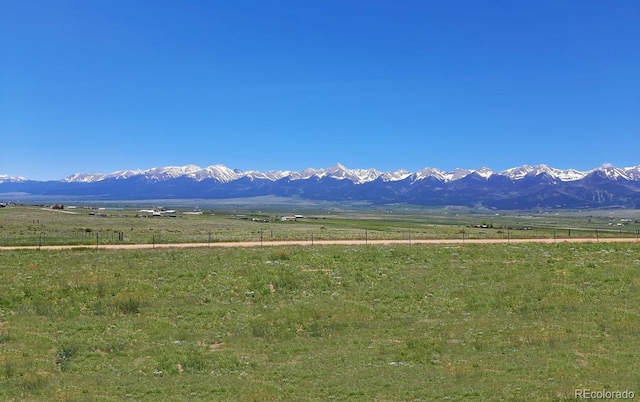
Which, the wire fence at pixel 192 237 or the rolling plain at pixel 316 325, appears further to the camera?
the wire fence at pixel 192 237

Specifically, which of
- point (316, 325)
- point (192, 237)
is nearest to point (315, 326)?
point (316, 325)

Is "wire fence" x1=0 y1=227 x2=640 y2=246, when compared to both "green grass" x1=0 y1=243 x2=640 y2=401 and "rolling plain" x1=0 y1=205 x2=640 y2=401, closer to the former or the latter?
"rolling plain" x1=0 y1=205 x2=640 y2=401

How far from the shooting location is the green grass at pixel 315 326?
1964 centimetres

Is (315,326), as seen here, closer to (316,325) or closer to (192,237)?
(316,325)

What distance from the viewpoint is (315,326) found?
2827 centimetres

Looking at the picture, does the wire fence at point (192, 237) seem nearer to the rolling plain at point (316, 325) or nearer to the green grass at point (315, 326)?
the rolling plain at point (316, 325)

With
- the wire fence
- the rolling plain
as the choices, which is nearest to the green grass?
the rolling plain

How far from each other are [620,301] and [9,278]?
143 ft

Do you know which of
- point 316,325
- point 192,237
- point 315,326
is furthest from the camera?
point 192,237

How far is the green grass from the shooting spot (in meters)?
19.6

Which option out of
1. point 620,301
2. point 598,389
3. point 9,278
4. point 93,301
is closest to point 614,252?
point 620,301

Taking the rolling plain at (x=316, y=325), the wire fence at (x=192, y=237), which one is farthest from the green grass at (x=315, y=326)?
the wire fence at (x=192, y=237)

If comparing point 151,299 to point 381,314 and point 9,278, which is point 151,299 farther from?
point 381,314

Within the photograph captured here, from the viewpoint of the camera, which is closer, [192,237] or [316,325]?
[316,325]
